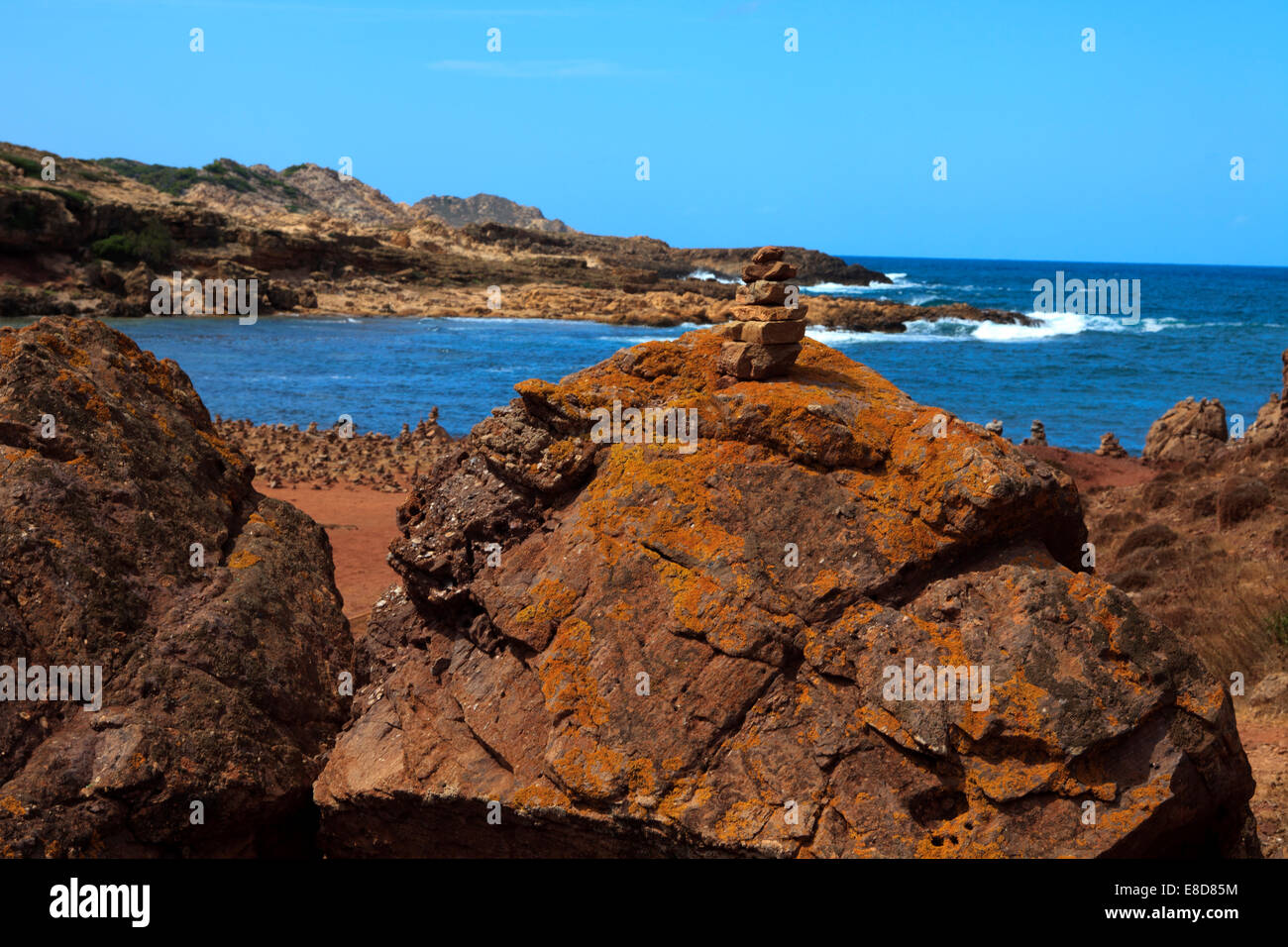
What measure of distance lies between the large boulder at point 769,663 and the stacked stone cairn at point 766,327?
0.83 feet

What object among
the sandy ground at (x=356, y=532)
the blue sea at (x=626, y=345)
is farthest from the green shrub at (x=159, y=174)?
the sandy ground at (x=356, y=532)

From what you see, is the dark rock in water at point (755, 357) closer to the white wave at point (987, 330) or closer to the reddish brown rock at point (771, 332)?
the reddish brown rock at point (771, 332)

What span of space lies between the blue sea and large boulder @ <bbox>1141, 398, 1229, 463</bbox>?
440cm

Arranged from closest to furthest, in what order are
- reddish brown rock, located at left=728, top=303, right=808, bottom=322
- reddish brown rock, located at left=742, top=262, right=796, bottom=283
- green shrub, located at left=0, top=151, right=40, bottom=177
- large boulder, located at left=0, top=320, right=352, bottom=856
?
large boulder, located at left=0, top=320, right=352, bottom=856 < reddish brown rock, located at left=728, top=303, right=808, bottom=322 < reddish brown rock, located at left=742, top=262, right=796, bottom=283 < green shrub, located at left=0, top=151, right=40, bottom=177

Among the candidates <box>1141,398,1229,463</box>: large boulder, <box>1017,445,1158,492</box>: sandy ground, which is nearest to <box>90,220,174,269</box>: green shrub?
<box>1017,445,1158,492</box>: sandy ground

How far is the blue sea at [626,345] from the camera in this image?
108 ft

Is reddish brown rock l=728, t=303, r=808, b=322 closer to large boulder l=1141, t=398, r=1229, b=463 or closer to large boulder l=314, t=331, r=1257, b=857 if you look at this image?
large boulder l=314, t=331, r=1257, b=857

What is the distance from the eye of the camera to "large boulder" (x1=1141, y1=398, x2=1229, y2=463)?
71.9 feet

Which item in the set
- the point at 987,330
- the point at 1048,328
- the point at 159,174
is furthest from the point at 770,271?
the point at 159,174

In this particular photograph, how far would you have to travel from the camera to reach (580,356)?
1828 inches

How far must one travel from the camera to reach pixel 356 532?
15734mm

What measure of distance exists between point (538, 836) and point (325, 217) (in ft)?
282
